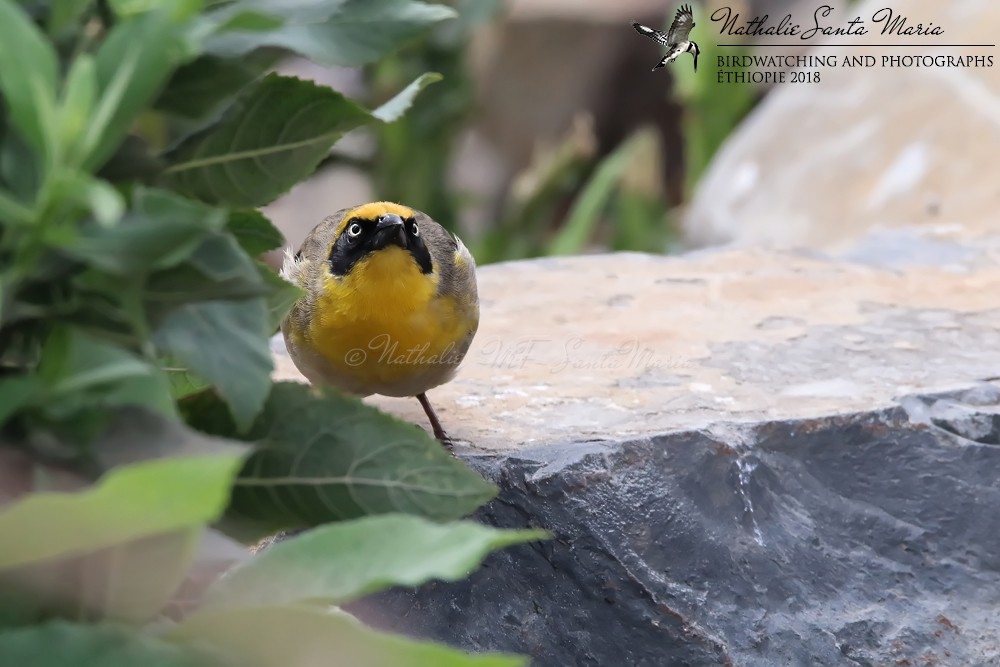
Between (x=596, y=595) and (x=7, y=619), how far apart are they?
111cm

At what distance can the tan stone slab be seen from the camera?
7.22 ft

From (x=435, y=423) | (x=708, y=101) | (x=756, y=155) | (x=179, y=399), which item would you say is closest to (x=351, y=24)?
(x=179, y=399)

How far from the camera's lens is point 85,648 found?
0.79 meters

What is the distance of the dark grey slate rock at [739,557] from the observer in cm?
180

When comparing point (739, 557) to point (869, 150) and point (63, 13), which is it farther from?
point (869, 150)

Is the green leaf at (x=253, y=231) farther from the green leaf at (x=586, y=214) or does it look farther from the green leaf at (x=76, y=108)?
the green leaf at (x=586, y=214)

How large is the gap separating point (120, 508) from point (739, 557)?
51.9 inches

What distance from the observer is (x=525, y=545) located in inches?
73.2

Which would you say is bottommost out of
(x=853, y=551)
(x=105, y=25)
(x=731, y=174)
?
(x=731, y=174)

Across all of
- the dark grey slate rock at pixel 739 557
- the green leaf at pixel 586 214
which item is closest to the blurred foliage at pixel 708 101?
the green leaf at pixel 586 214

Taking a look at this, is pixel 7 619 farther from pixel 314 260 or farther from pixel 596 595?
pixel 314 260

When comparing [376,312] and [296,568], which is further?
[376,312]

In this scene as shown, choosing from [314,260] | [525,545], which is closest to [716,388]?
[525,545]

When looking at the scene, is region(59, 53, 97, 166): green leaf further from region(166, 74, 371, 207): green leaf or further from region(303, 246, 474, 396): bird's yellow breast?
region(303, 246, 474, 396): bird's yellow breast
